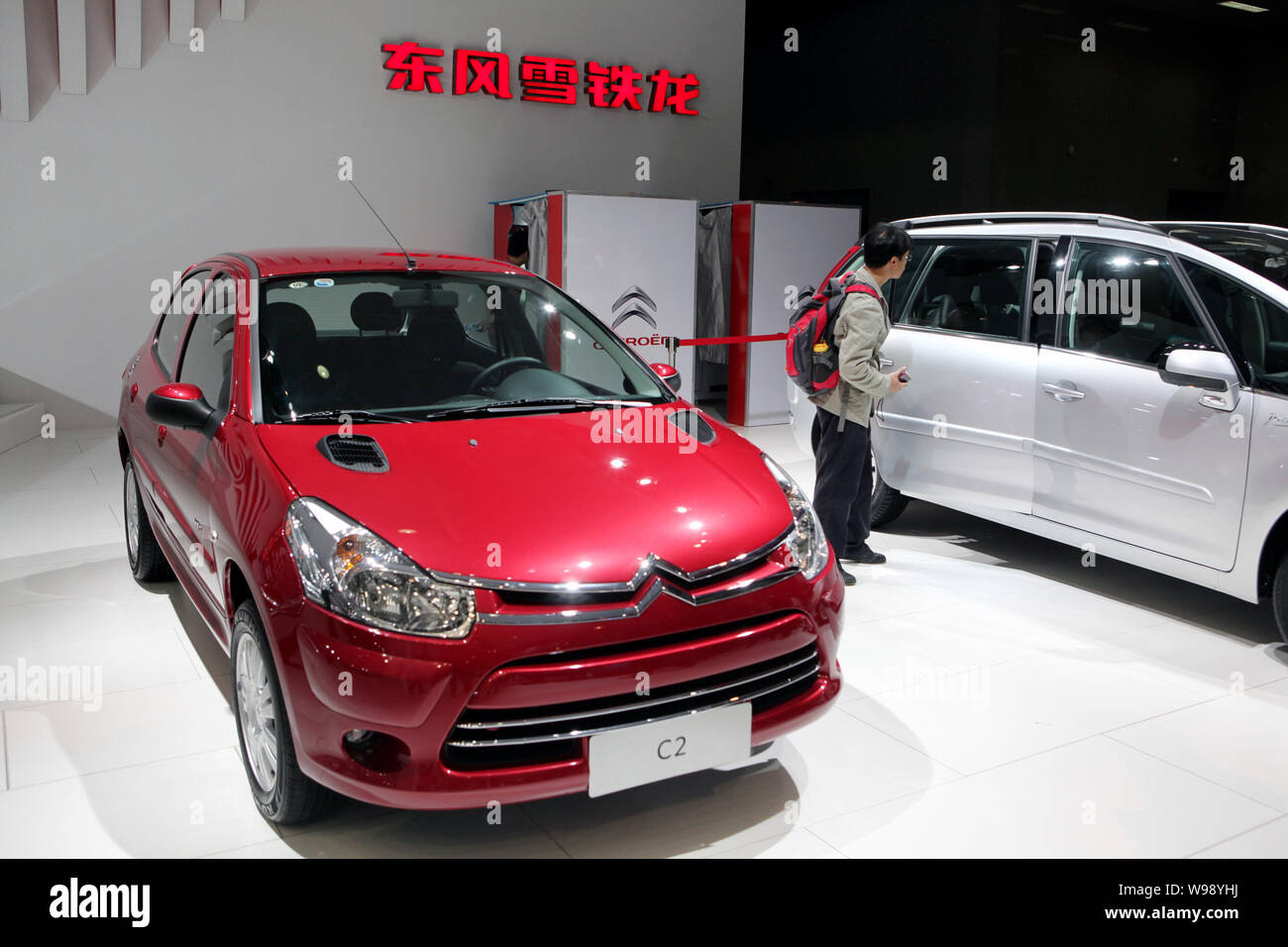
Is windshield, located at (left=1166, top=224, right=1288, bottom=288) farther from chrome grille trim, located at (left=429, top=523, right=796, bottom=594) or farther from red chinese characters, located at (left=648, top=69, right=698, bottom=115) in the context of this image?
red chinese characters, located at (left=648, top=69, right=698, bottom=115)

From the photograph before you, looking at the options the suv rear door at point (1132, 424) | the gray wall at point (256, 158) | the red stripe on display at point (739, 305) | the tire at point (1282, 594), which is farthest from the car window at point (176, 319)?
the red stripe on display at point (739, 305)

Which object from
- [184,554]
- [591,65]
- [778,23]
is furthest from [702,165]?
[184,554]

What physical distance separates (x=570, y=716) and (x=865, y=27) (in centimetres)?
1151

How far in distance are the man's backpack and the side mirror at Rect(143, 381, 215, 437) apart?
6.88 feet

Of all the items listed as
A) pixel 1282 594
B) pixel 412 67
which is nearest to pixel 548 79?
pixel 412 67

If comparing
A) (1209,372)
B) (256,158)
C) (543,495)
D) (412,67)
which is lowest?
(543,495)

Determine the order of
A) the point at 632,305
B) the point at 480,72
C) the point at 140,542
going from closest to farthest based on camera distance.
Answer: the point at 140,542
the point at 632,305
the point at 480,72

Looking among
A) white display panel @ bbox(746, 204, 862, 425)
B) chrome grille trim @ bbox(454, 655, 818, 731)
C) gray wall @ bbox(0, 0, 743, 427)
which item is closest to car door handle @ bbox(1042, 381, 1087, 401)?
chrome grille trim @ bbox(454, 655, 818, 731)

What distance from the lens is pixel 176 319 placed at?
3529 mm

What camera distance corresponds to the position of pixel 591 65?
9086 mm

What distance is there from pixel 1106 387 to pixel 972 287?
2.62ft

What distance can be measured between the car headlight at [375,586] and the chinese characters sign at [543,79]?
723cm

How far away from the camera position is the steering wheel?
2.80 m

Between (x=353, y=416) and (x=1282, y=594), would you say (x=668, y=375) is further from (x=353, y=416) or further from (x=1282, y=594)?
(x=1282, y=594)
